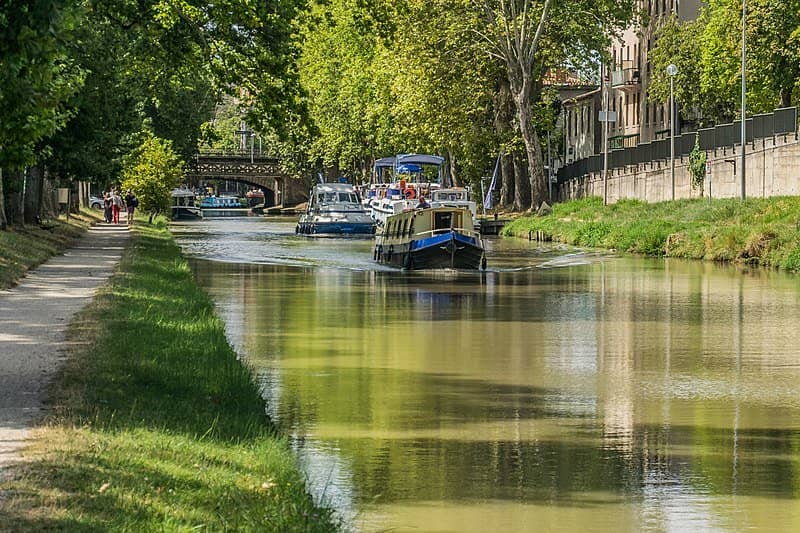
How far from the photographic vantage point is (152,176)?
77375mm

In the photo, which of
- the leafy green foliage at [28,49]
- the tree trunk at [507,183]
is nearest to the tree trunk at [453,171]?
the tree trunk at [507,183]

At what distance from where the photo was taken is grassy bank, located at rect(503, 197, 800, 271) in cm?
4691

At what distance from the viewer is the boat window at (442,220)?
47.9 metres

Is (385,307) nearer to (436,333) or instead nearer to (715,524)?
(436,333)

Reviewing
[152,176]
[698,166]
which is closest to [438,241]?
[698,166]

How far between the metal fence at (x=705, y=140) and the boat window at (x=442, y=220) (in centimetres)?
1575

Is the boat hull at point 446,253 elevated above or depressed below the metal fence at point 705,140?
below

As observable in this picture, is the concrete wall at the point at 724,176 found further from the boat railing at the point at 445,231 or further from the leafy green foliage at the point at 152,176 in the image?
the leafy green foliage at the point at 152,176

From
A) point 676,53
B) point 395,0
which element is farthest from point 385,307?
point 676,53

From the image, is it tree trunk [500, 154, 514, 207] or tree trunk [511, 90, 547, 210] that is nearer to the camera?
tree trunk [511, 90, 547, 210]

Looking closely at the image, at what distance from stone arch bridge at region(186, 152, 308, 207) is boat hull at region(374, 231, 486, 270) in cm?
9738

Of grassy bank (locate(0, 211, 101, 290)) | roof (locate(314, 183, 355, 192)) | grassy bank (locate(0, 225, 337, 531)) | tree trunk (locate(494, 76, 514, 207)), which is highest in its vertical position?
tree trunk (locate(494, 76, 514, 207))

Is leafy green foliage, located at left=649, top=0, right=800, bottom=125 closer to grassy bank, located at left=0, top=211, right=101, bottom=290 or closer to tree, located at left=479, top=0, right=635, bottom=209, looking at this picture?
tree, located at left=479, top=0, right=635, bottom=209

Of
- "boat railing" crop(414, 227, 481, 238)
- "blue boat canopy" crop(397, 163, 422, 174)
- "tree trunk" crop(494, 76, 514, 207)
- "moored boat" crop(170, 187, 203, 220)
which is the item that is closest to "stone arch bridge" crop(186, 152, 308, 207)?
"moored boat" crop(170, 187, 203, 220)
